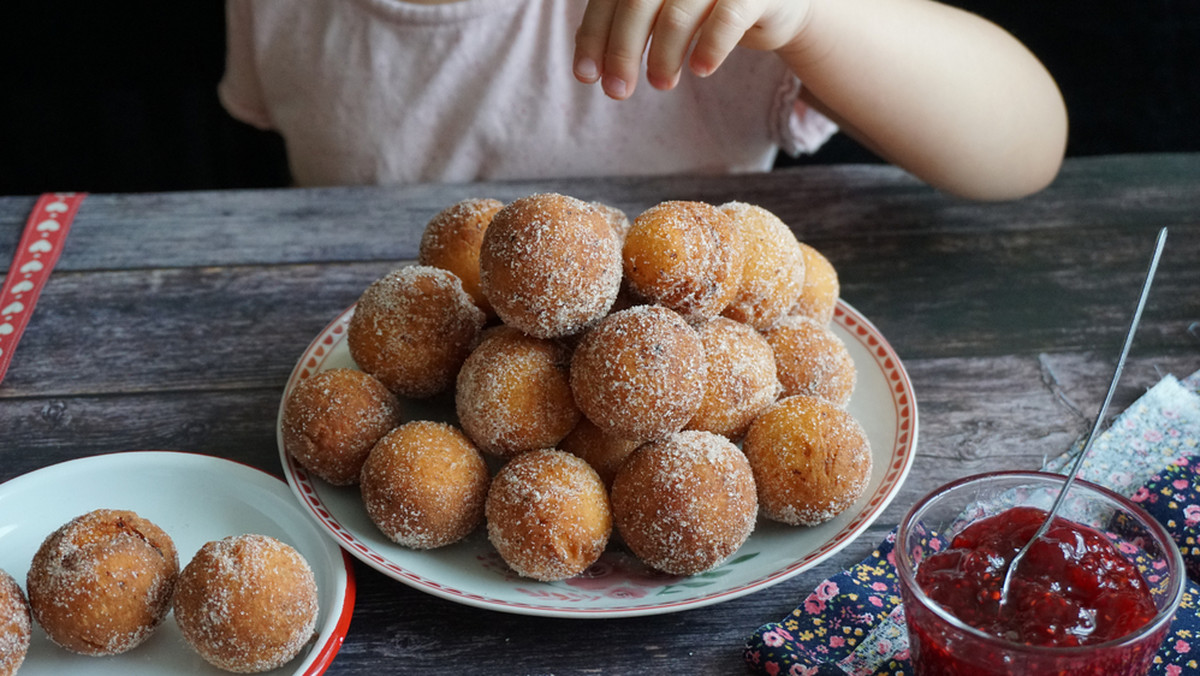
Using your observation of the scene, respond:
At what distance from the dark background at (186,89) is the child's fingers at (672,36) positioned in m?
1.40

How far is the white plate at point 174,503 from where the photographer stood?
2.69 feet

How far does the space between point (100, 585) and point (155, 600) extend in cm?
4

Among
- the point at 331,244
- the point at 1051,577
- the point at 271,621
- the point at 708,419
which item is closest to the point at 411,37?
the point at 331,244

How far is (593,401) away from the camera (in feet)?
2.51

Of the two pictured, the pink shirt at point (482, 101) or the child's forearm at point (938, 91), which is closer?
the child's forearm at point (938, 91)

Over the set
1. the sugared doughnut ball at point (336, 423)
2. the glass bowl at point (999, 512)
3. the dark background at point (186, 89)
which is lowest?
the dark background at point (186, 89)

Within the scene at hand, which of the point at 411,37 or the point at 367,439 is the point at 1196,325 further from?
the point at 411,37

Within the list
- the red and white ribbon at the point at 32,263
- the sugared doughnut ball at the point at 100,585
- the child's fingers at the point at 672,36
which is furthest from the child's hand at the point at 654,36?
the red and white ribbon at the point at 32,263

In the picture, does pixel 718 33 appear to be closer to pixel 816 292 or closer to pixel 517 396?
pixel 816 292

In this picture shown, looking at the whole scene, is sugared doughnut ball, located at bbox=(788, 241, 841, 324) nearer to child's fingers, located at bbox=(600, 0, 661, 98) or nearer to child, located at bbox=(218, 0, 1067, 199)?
child's fingers, located at bbox=(600, 0, 661, 98)

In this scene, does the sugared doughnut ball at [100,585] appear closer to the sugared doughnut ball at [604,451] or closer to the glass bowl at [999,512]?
the sugared doughnut ball at [604,451]

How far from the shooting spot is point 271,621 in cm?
70

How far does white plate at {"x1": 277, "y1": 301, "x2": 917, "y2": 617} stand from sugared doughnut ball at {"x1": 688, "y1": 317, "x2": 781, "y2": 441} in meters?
0.10

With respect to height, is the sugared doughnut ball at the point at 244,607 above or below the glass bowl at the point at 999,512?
below
